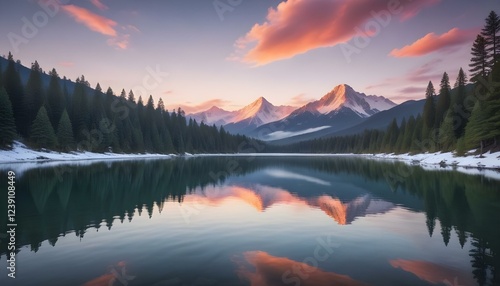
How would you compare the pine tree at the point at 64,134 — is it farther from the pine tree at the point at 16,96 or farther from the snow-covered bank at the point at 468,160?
the snow-covered bank at the point at 468,160

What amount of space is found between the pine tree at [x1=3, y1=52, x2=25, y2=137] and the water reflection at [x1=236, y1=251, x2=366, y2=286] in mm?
97678

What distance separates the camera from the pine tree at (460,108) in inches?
3078

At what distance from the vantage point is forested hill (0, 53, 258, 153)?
255ft

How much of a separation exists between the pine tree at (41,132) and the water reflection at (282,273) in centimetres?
8595

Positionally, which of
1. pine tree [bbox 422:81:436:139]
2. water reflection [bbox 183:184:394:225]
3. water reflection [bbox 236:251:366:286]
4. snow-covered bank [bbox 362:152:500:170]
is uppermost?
pine tree [bbox 422:81:436:139]

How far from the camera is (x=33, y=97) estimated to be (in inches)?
3489

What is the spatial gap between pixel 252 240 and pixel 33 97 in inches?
4011

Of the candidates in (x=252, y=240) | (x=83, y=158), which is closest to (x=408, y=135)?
(x=83, y=158)

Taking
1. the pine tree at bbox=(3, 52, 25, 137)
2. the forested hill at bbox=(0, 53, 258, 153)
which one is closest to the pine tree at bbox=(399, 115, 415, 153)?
the forested hill at bbox=(0, 53, 258, 153)

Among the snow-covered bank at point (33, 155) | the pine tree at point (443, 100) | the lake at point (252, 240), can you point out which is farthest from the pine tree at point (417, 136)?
the snow-covered bank at point (33, 155)

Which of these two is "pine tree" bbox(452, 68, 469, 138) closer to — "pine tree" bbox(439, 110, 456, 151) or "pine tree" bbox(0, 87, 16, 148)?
"pine tree" bbox(439, 110, 456, 151)

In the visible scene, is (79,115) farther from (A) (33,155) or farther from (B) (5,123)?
(B) (5,123)

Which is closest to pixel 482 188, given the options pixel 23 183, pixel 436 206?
pixel 436 206

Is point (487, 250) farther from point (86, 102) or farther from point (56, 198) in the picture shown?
point (86, 102)
